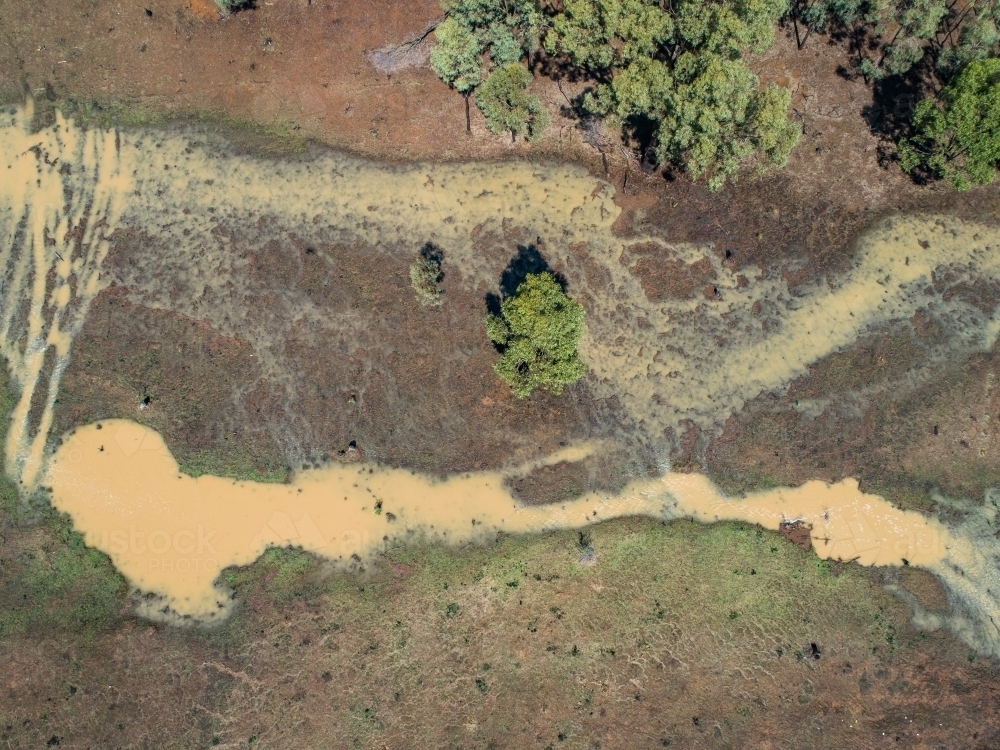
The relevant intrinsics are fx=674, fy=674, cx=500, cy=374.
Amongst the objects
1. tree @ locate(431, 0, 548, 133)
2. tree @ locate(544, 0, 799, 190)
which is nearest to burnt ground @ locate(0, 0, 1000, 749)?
tree @ locate(431, 0, 548, 133)

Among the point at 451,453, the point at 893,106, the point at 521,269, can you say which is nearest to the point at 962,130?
the point at 893,106

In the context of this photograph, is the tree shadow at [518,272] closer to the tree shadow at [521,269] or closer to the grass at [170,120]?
the tree shadow at [521,269]

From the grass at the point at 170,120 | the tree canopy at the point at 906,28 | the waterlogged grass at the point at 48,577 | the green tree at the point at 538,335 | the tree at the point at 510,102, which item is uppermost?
the tree canopy at the point at 906,28

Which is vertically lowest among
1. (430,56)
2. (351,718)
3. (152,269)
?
(351,718)

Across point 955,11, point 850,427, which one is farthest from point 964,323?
point 955,11

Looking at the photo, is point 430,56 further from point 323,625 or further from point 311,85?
point 323,625

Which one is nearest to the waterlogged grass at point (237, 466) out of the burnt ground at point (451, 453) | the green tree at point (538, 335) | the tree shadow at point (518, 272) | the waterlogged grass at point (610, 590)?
the burnt ground at point (451, 453)
